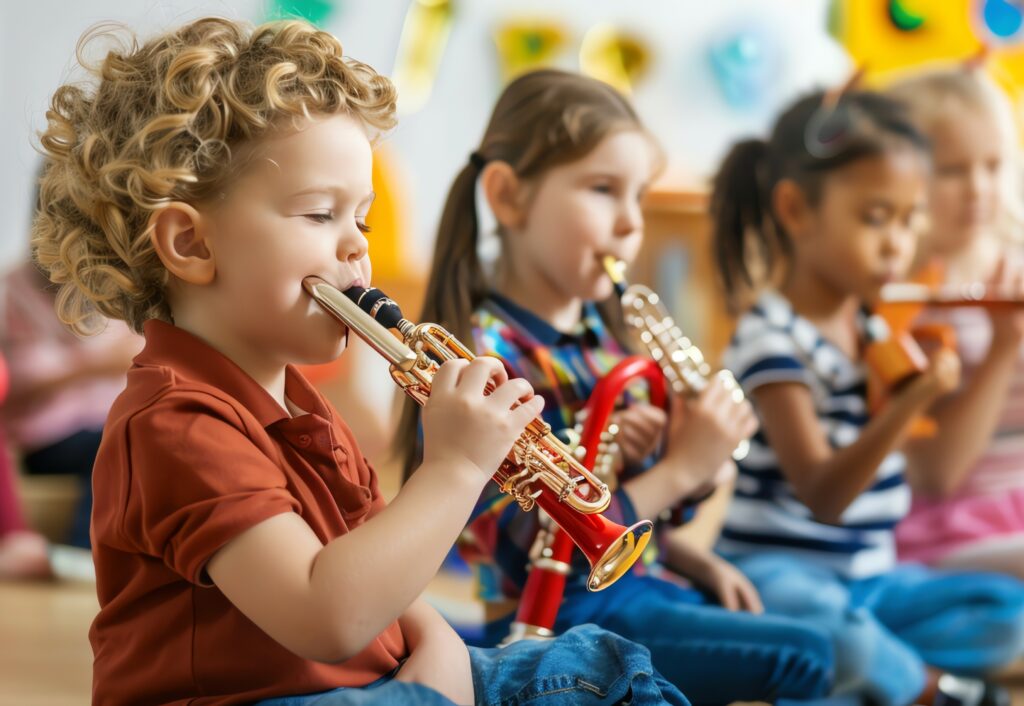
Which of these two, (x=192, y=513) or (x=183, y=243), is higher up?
(x=183, y=243)

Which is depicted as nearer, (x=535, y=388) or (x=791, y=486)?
(x=535, y=388)

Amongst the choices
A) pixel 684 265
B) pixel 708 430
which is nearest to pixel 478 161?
pixel 708 430

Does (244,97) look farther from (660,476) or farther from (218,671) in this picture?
(660,476)

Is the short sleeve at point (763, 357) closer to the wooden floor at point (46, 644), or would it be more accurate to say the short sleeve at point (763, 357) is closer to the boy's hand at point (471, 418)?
the wooden floor at point (46, 644)

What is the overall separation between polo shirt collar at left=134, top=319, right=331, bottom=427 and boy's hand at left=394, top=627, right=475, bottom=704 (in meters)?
0.22

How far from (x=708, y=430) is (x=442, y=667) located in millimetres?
586

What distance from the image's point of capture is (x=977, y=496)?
87.3 inches

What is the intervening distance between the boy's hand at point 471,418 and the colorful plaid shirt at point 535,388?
1.46 feet

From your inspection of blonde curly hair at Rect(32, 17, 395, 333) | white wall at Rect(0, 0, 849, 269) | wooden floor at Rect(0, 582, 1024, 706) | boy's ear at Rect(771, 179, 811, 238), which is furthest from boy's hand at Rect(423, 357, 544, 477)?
boy's ear at Rect(771, 179, 811, 238)

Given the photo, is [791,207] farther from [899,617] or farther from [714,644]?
[714,644]

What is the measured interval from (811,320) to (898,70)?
877mm

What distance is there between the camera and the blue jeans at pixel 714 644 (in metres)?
1.36

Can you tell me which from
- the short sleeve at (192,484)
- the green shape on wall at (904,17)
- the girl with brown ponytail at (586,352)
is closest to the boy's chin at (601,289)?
the girl with brown ponytail at (586,352)

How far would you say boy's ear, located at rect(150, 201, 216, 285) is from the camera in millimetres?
904
